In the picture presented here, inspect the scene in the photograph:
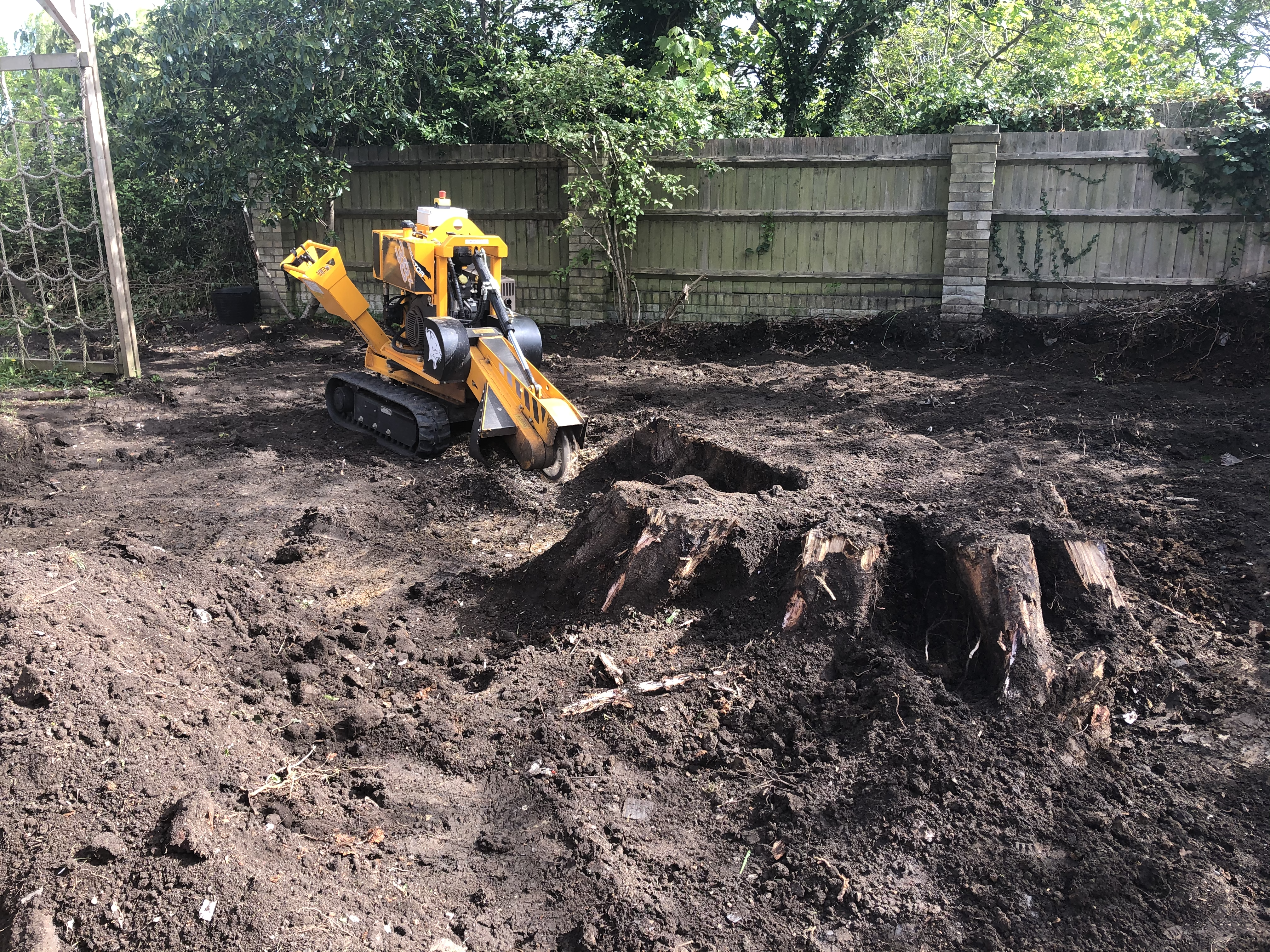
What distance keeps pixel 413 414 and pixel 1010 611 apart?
4579mm

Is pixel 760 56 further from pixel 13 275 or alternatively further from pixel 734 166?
pixel 13 275

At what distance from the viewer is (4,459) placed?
631 centimetres

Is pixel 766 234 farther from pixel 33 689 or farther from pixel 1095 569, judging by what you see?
pixel 33 689

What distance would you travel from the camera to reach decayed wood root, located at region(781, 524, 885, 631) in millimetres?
3691

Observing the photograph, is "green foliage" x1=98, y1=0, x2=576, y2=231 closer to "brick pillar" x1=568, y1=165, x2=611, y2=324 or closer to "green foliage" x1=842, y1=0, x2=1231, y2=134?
"brick pillar" x1=568, y1=165, x2=611, y2=324

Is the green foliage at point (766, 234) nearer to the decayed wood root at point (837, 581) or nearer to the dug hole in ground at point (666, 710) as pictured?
the dug hole in ground at point (666, 710)

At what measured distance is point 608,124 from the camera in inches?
380

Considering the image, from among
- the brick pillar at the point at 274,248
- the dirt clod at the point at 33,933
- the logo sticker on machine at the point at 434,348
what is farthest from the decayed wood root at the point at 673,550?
the brick pillar at the point at 274,248

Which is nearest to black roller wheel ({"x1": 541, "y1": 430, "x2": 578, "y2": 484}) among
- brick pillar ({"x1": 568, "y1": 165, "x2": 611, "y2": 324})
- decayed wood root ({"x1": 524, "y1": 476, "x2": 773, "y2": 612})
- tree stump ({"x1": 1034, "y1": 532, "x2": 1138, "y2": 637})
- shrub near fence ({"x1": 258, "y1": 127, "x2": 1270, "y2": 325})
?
decayed wood root ({"x1": 524, "y1": 476, "x2": 773, "y2": 612})

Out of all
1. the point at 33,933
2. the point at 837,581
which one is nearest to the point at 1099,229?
the point at 837,581

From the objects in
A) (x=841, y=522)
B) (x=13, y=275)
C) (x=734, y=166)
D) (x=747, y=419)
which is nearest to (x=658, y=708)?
(x=841, y=522)

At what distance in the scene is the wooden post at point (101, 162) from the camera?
8.47 metres

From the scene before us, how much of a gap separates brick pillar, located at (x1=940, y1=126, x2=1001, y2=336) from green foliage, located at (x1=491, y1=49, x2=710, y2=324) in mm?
2649

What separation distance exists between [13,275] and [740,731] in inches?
358
